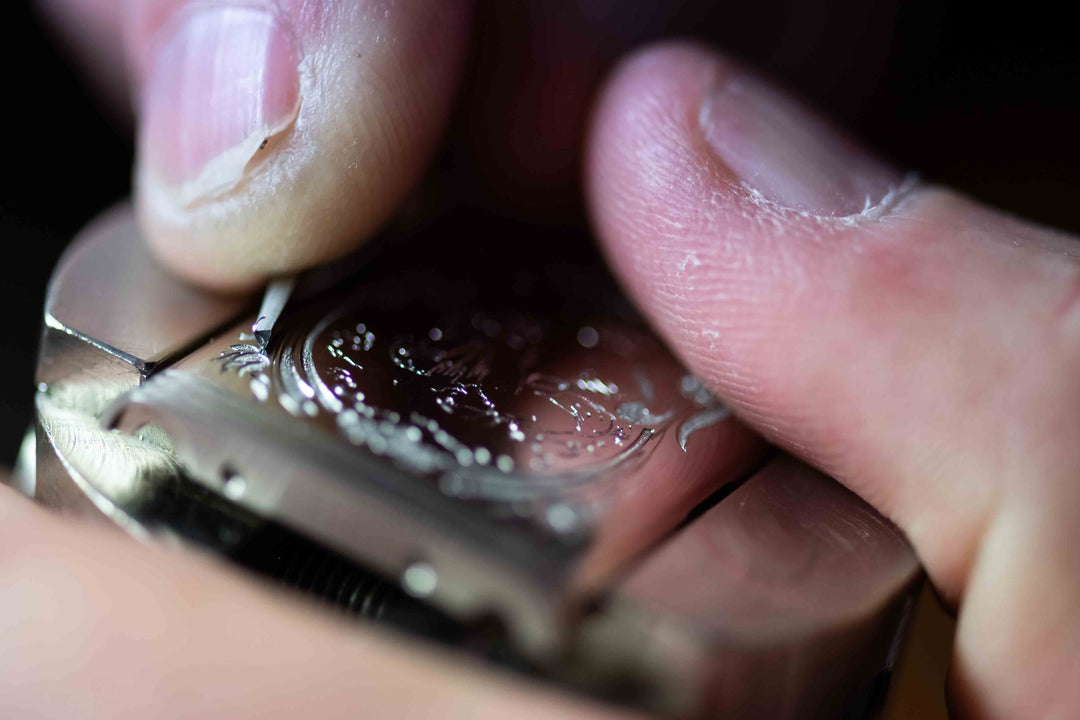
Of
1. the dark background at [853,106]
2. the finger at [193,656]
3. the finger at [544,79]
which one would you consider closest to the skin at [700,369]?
the finger at [193,656]

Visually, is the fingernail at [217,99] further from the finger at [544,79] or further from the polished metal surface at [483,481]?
the finger at [544,79]

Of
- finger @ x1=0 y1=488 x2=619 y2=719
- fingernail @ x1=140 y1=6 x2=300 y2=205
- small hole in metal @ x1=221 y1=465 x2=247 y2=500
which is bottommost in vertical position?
finger @ x1=0 y1=488 x2=619 y2=719

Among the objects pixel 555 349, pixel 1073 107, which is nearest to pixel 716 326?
pixel 555 349

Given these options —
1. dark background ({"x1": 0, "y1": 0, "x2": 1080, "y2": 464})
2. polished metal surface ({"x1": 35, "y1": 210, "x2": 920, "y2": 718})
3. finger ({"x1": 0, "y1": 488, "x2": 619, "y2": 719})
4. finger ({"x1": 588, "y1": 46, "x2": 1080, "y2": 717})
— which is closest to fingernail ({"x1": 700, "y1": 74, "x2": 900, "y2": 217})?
finger ({"x1": 588, "y1": 46, "x2": 1080, "y2": 717})

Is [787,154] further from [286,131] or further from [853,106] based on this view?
[853,106]

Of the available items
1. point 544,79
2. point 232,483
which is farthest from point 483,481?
point 544,79

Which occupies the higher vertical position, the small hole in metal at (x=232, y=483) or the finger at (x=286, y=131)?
the finger at (x=286, y=131)

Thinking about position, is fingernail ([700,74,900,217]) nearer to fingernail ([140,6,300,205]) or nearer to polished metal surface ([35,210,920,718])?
polished metal surface ([35,210,920,718])

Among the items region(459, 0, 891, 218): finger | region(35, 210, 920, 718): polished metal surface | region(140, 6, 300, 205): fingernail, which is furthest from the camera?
region(459, 0, 891, 218): finger

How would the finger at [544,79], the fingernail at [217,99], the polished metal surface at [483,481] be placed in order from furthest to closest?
the finger at [544,79] < the fingernail at [217,99] < the polished metal surface at [483,481]
